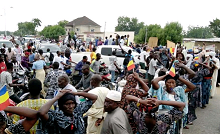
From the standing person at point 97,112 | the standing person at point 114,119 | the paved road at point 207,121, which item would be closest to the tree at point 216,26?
the paved road at point 207,121

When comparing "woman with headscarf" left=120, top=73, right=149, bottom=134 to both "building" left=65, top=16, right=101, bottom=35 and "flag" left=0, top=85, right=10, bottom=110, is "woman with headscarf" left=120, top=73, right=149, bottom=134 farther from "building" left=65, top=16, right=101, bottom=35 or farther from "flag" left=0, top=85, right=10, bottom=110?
"building" left=65, top=16, right=101, bottom=35

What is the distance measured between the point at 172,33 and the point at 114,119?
39.3 meters

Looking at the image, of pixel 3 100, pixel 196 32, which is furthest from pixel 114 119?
pixel 196 32

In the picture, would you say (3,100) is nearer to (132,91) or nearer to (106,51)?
(132,91)

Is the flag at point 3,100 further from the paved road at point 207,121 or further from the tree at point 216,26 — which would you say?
the tree at point 216,26

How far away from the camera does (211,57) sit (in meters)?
8.01

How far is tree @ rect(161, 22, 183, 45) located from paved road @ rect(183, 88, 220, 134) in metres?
32.4

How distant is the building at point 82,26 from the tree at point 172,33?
37.8 meters

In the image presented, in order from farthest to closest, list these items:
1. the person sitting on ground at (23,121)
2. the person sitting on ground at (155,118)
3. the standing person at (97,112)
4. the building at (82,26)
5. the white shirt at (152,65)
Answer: the building at (82,26)
the white shirt at (152,65)
the standing person at (97,112)
the person sitting on ground at (155,118)
the person sitting on ground at (23,121)

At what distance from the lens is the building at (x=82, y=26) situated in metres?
73.8

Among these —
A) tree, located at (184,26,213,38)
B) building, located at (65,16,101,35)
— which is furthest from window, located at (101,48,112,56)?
tree, located at (184,26,213,38)

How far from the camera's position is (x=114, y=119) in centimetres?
277

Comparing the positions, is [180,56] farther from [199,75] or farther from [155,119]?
[155,119]

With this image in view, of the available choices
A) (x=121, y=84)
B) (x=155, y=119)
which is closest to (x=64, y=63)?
(x=121, y=84)
